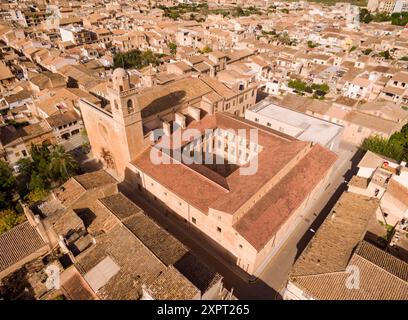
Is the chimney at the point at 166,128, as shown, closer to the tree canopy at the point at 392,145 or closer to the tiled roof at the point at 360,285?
the tiled roof at the point at 360,285

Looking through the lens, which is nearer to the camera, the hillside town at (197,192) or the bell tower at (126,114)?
the hillside town at (197,192)

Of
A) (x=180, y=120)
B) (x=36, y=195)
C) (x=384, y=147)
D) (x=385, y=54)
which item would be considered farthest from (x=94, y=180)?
(x=385, y=54)

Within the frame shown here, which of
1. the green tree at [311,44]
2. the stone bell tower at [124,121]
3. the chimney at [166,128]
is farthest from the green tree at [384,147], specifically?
the green tree at [311,44]

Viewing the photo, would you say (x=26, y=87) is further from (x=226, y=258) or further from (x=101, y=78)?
(x=226, y=258)

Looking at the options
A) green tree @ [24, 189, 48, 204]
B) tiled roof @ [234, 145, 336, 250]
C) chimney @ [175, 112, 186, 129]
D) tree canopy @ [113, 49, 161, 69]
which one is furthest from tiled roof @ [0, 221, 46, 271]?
tree canopy @ [113, 49, 161, 69]

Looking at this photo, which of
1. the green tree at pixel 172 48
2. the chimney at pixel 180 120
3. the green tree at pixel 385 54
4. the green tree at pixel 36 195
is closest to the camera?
the green tree at pixel 36 195

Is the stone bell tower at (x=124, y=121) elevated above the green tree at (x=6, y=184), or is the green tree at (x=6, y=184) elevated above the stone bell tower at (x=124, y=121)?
the stone bell tower at (x=124, y=121)
